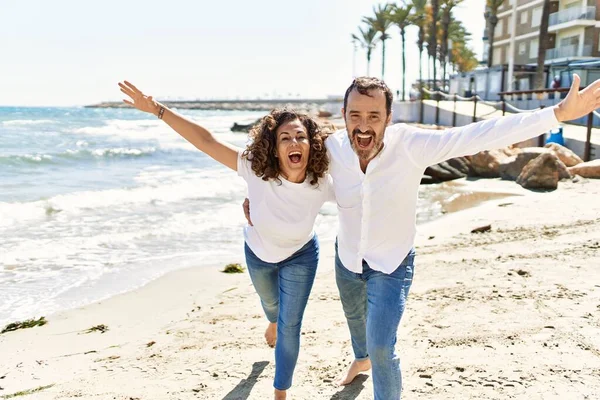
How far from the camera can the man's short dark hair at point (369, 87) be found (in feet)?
9.47

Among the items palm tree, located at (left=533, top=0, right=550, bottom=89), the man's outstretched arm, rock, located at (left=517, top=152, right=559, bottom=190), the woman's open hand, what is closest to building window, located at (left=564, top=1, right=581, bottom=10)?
palm tree, located at (left=533, top=0, right=550, bottom=89)

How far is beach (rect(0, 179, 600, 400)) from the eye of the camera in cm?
359

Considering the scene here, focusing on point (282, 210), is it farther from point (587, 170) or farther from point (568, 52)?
point (568, 52)

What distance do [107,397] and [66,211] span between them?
8.98 meters

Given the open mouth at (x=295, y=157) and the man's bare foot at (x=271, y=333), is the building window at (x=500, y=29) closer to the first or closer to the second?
the man's bare foot at (x=271, y=333)

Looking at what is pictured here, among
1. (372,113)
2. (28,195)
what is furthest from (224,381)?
(28,195)

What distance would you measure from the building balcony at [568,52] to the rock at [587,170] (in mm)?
32027

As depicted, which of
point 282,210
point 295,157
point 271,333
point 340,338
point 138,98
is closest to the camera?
point 295,157

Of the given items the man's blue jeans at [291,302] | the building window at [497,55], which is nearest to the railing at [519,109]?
the man's blue jeans at [291,302]

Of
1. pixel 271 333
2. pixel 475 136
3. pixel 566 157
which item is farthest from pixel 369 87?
pixel 566 157

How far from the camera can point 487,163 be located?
15.2 metres

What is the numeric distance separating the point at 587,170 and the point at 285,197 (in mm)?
11181

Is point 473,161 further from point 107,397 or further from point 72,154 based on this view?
point 72,154

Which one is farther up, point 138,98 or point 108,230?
point 138,98
